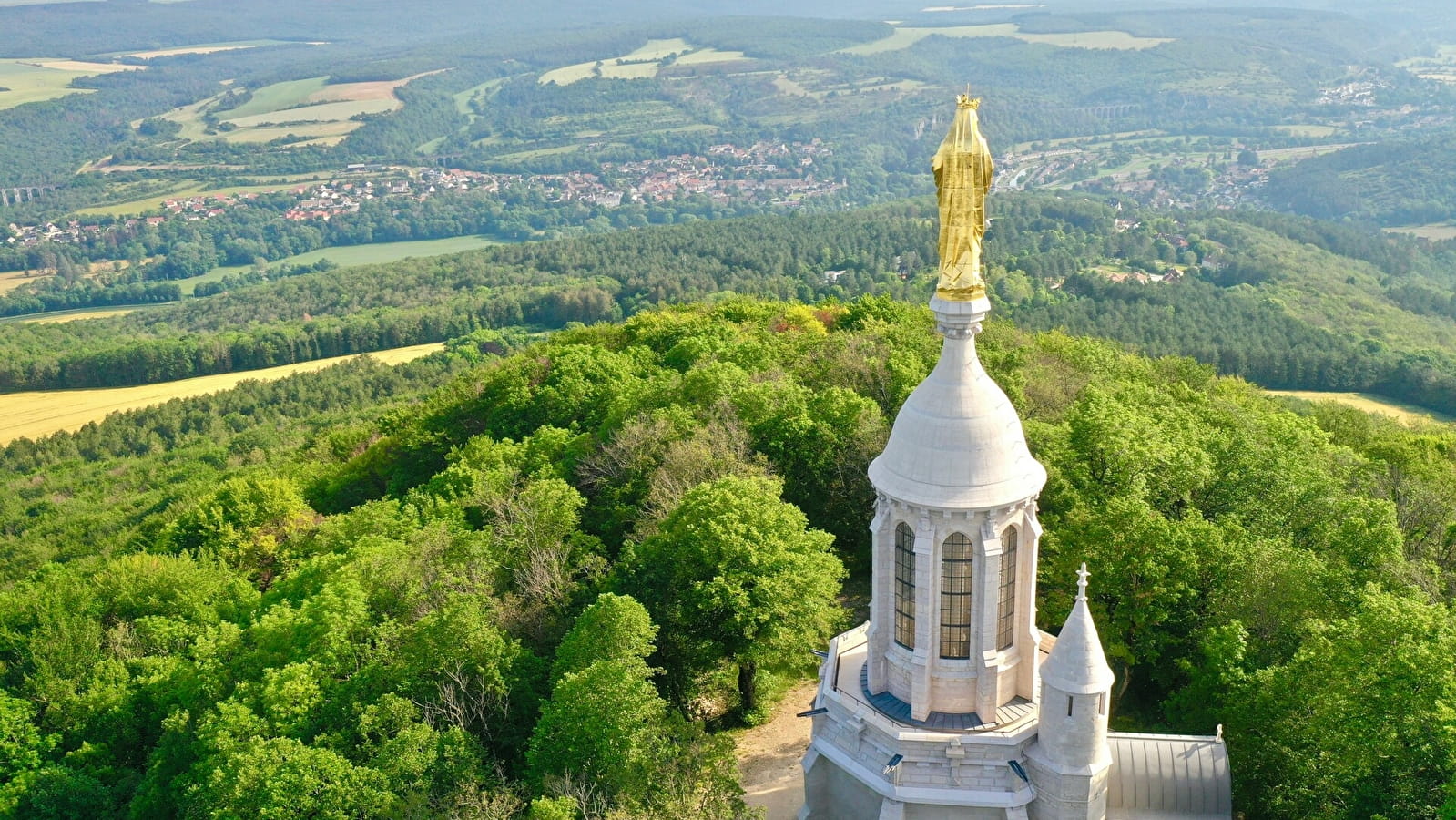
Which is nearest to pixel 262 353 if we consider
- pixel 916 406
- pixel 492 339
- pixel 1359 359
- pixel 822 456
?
pixel 492 339

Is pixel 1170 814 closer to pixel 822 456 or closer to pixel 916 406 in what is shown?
pixel 916 406

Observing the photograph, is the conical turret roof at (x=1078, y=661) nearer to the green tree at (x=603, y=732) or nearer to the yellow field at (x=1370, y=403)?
the green tree at (x=603, y=732)

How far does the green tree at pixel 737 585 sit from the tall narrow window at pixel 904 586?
460 inches

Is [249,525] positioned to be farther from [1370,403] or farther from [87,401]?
[1370,403]

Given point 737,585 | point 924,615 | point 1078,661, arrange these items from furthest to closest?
1. point 737,585
2. point 924,615
3. point 1078,661

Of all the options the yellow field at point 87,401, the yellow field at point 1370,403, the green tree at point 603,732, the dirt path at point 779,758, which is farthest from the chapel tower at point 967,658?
the yellow field at point 87,401

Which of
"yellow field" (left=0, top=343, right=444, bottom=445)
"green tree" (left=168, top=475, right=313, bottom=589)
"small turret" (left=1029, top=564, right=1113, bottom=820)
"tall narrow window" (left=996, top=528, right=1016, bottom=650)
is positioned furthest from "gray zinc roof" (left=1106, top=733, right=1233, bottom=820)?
"yellow field" (left=0, top=343, right=444, bottom=445)

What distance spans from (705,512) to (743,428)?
37.0 ft

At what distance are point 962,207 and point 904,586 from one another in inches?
303

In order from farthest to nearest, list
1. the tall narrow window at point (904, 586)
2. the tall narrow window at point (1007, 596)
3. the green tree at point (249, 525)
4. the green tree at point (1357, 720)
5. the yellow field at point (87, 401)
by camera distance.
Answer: the yellow field at point (87, 401)
the green tree at point (249, 525)
the green tree at point (1357, 720)
the tall narrow window at point (904, 586)
the tall narrow window at point (1007, 596)

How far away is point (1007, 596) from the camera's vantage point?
920 inches

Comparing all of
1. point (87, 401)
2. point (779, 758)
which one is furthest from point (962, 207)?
point (87, 401)

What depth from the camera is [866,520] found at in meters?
46.4

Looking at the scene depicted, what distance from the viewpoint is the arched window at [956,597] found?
74.6ft
